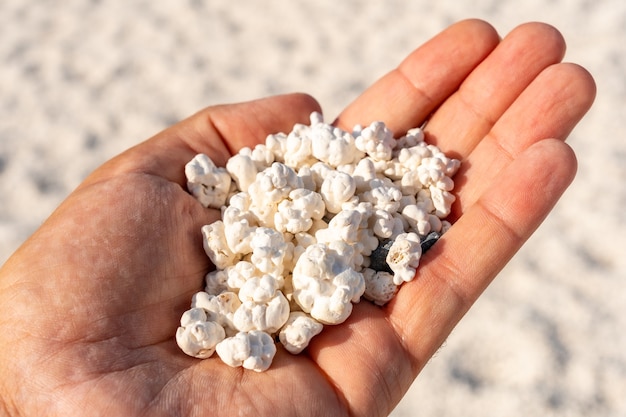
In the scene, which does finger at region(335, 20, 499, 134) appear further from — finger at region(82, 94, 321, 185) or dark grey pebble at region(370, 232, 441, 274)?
dark grey pebble at region(370, 232, 441, 274)

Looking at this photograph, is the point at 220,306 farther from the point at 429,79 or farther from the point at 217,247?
the point at 429,79

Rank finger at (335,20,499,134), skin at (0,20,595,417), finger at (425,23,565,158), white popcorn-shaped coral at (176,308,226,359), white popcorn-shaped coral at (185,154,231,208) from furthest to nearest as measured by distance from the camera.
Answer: finger at (335,20,499,134) < finger at (425,23,565,158) < white popcorn-shaped coral at (185,154,231,208) < white popcorn-shaped coral at (176,308,226,359) < skin at (0,20,595,417)

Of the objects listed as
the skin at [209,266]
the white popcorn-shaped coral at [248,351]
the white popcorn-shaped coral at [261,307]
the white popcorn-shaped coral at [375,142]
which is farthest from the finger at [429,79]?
the white popcorn-shaped coral at [248,351]

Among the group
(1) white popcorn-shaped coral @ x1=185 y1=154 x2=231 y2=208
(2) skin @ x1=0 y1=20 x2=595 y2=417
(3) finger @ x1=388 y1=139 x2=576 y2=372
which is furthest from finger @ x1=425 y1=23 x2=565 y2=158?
(1) white popcorn-shaped coral @ x1=185 y1=154 x2=231 y2=208

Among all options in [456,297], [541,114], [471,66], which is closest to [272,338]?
[456,297]

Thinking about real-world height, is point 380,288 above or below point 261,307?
below

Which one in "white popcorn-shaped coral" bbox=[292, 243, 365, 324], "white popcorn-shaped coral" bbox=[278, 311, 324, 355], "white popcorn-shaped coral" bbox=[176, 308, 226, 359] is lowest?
"white popcorn-shaped coral" bbox=[278, 311, 324, 355]

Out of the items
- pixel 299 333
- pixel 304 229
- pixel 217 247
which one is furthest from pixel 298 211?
pixel 299 333
